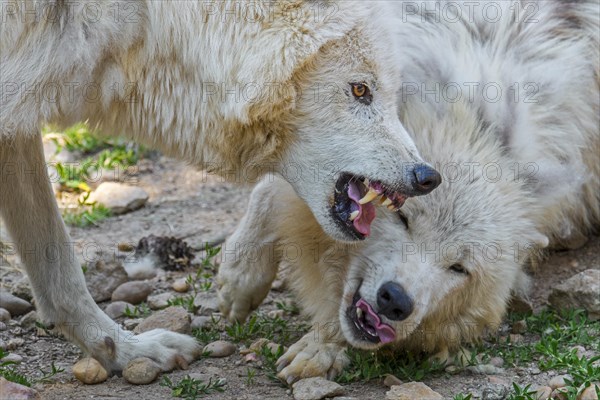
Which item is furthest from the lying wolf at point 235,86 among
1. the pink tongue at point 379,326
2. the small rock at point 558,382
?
the small rock at point 558,382

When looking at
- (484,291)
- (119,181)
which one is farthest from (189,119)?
(119,181)

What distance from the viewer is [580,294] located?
5.16 m

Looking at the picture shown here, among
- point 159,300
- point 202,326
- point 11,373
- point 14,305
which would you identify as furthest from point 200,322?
point 11,373

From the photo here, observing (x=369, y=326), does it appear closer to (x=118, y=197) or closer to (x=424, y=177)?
(x=424, y=177)

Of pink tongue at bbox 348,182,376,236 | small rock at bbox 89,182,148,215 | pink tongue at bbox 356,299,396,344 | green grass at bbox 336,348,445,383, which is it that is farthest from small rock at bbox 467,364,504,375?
small rock at bbox 89,182,148,215

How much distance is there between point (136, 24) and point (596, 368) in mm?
2364

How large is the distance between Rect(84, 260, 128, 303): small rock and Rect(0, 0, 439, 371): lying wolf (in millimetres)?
1176

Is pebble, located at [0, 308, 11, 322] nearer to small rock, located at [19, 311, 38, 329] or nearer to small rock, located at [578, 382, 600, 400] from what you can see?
small rock, located at [19, 311, 38, 329]

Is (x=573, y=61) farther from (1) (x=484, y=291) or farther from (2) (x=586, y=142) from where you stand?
(1) (x=484, y=291)

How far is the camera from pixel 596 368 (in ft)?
14.2

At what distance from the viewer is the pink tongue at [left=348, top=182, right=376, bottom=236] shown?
4.14m

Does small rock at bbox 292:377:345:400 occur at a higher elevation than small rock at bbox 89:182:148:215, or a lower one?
lower

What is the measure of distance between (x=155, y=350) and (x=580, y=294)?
84.5 inches

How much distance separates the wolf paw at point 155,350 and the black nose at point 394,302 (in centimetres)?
91
